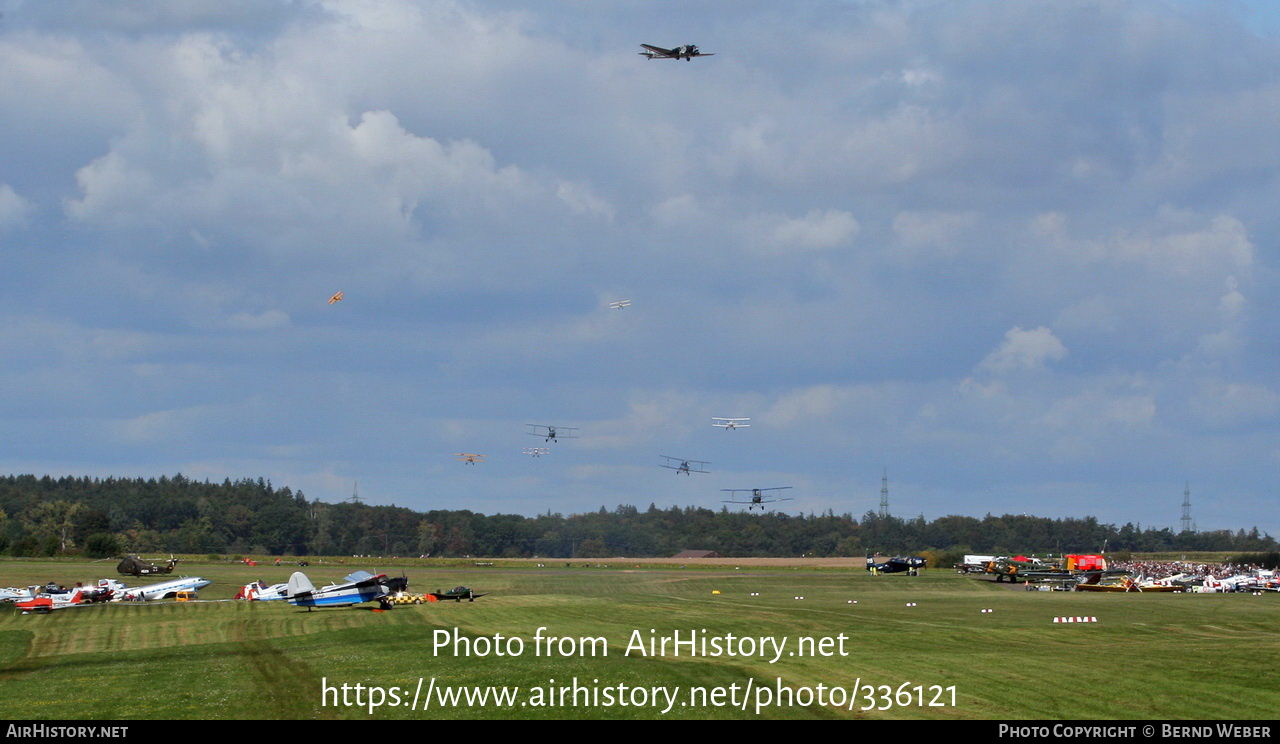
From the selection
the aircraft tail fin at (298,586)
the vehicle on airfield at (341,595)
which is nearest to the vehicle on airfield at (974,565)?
the vehicle on airfield at (341,595)

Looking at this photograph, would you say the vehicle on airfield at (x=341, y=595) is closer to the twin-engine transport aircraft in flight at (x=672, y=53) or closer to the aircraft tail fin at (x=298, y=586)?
the aircraft tail fin at (x=298, y=586)

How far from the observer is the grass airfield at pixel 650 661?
2502 cm

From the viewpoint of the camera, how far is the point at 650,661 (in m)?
32.2

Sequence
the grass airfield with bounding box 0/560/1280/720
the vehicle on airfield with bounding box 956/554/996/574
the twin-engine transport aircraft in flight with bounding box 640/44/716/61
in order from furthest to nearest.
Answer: the vehicle on airfield with bounding box 956/554/996/574 < the twin-engine transport aircraft in flight with bounding box 640/44/716/61 < the grass airfield with bounding box 0/560/1280/720

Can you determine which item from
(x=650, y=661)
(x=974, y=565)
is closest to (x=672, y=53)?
(x=650, y=661)

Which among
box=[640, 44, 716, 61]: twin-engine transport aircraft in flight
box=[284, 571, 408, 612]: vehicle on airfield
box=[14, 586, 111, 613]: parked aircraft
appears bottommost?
box=[14, 586, 111, 613]: parked aircraft

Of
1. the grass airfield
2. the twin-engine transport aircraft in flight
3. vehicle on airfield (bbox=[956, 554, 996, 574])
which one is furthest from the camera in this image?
vehicle on airfield (bbox=[956, 554, 996, 574])

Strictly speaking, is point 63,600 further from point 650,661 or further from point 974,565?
point 974,565

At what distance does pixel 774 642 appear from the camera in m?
37.1

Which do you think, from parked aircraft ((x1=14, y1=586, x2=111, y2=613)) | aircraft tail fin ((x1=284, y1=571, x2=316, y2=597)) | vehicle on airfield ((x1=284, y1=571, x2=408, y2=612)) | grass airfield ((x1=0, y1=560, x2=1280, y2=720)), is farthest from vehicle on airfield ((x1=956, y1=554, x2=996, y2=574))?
parked aircraft ((x1=14, y1=586, x2=111, y2=613))

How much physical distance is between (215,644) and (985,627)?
29.5 meters

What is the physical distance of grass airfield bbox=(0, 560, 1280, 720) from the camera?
25016mm

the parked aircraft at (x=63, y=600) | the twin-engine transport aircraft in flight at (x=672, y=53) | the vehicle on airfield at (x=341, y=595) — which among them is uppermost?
the twin-engine transport aircraft in flight at (x=672, y=53)

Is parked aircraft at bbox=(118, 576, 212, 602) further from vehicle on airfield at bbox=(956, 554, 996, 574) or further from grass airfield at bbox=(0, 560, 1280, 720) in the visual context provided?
vehicle on airfield at bbox=(956, 554, 996, 574)
